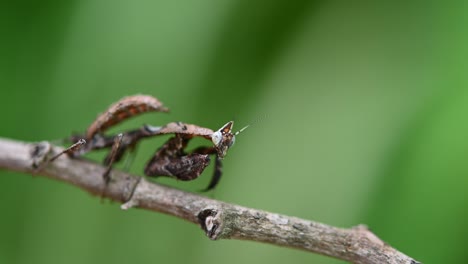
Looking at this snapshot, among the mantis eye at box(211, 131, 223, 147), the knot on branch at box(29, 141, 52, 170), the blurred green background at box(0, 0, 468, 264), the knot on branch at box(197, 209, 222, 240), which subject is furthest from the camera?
the blurred green background at box(0, 0, 468, 264)

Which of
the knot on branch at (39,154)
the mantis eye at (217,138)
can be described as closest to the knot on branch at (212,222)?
the mantis eye at (217,138)

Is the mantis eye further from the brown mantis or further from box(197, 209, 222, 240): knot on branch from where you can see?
box(197, 209, 222, 240): knot on branch

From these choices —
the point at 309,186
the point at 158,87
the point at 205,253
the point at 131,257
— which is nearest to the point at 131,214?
the point at 131,257

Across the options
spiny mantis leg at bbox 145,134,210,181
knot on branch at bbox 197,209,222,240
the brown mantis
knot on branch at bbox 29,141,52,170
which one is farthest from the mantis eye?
knot on branch at bbox 29,141,52,170

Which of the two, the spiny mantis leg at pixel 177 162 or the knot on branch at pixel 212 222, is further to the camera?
the spiny mantis leg at pixel 177 162

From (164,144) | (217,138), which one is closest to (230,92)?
(164,144)

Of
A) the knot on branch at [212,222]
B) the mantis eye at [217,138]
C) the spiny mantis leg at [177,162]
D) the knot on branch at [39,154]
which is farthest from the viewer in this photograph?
the knot on branch at [39,154]

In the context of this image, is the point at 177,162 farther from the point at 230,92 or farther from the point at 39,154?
the point at 230,92

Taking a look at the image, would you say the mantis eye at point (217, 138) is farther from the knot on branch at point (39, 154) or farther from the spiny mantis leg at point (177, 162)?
the knot on branch at point (39, 154)
